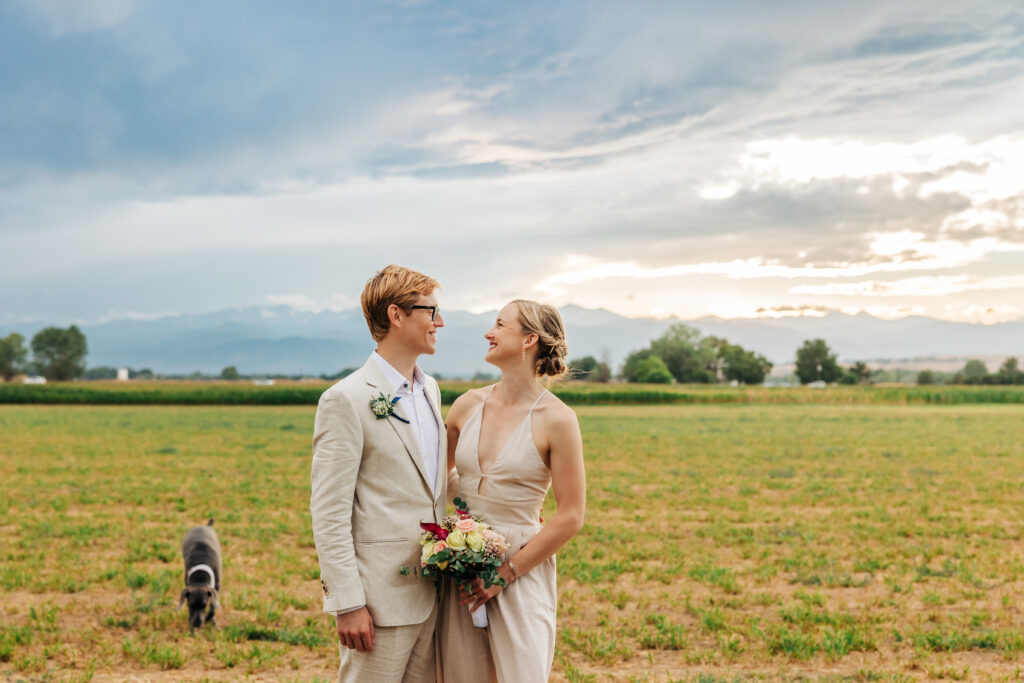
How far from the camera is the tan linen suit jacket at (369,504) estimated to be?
10.1ft

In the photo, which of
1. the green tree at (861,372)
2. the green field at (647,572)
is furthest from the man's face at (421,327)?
the green tree at (861,372)

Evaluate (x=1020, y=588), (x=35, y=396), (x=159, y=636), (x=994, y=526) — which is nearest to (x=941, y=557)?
(x=1020, y=588)

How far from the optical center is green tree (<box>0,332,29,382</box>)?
13800 cm

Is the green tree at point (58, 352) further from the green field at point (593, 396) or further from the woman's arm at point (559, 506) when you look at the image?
the woman's arm at point (559, 506)

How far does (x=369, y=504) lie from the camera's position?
3189 mm

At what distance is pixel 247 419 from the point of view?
125ft

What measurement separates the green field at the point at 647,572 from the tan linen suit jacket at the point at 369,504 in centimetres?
309

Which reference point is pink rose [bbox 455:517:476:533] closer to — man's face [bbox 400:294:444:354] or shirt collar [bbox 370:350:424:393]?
shirt collar [bbox 370:350:424:393]

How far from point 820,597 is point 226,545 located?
7.48 meters

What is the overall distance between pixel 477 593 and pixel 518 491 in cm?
48

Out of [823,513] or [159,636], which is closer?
[159,636]

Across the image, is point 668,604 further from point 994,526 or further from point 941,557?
point 994,526

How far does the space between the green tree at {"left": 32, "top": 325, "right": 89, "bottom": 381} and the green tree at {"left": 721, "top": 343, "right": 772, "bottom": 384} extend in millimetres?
109036

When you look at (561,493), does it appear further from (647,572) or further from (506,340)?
(647,572)
